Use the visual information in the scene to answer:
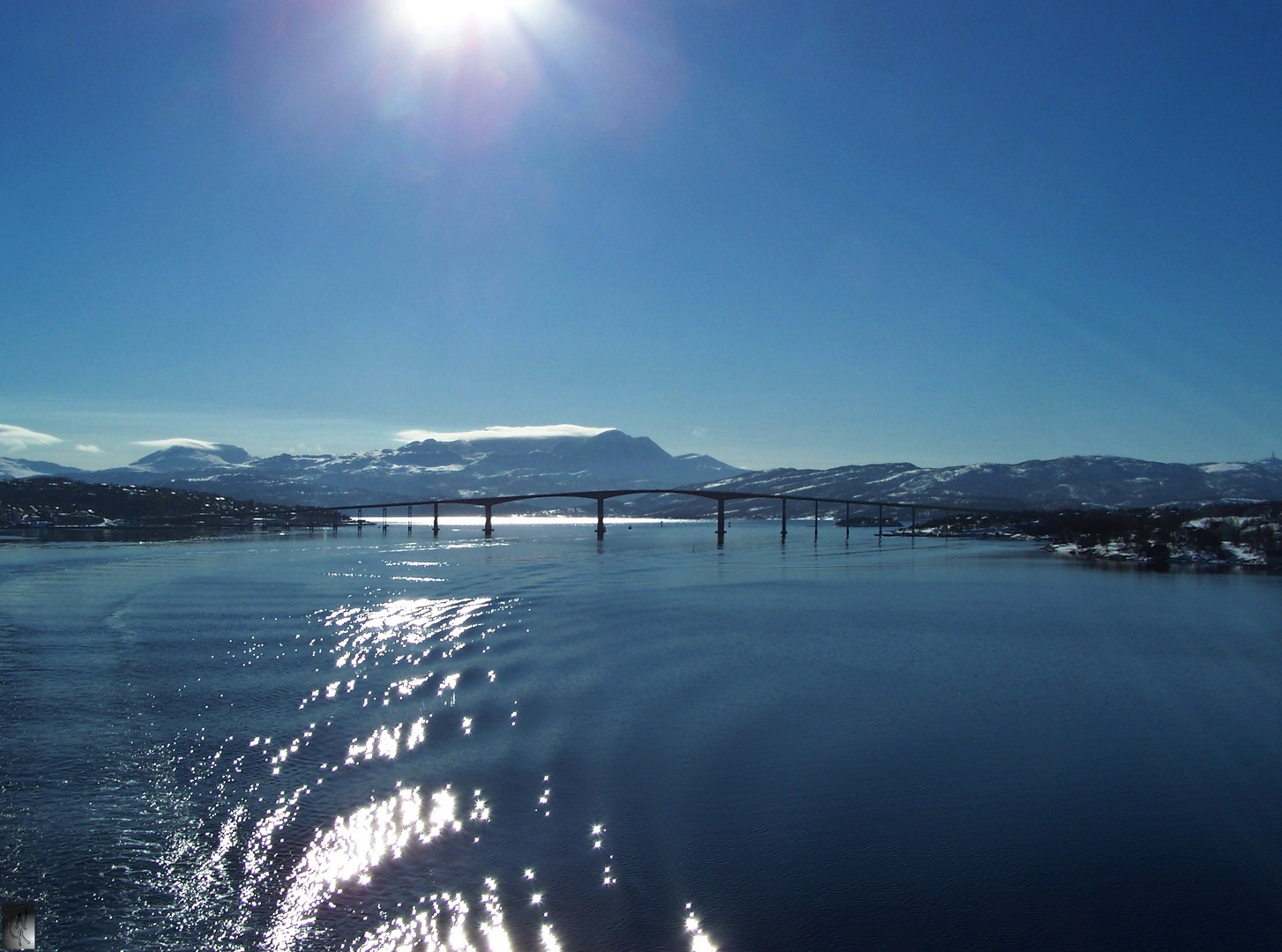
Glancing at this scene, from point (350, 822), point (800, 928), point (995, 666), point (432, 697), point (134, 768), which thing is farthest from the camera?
point (995, 666)

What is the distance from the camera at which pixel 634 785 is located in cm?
1327

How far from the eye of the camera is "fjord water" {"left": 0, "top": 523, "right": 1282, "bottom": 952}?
9266mm

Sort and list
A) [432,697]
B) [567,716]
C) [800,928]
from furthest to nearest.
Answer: [432,697]
[567,716]
[800,928]

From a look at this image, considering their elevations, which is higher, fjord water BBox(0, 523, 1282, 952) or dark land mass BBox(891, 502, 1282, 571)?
dark land mass BBox(891, 502, 1282, 571)

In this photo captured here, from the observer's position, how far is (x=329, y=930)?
8.78 m

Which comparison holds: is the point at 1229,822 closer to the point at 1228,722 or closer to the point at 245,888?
the point at 1228,722

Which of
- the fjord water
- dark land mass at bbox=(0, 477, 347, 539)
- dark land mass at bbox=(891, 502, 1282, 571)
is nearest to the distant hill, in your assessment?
dark land mass at bbox=(0, 477, 347, 539)

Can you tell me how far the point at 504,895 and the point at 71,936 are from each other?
14.1 ft

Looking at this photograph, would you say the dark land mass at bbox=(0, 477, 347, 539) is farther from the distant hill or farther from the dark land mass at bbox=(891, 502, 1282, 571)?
the dark land mass at bbox=(891, 502, 1282, 571)

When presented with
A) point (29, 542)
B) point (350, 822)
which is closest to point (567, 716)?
point (350, 822)

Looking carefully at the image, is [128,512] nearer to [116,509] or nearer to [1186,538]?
[116,509]

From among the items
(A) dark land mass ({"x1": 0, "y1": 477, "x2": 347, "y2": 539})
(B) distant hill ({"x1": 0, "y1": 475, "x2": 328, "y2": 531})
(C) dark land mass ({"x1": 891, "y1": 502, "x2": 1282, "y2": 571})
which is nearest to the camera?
(C) dark land mass ({"x1": 891, "y1": 502, "x2": 1282, "y2": 571})

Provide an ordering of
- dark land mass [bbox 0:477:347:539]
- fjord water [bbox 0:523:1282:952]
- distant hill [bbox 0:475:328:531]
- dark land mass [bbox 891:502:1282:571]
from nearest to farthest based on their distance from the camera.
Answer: fjord water [bbox 0:523:1282:952], dark land mass [bbox 891:502:1282:571], dark land mass [bbox 0:477:347:539], distant hill [bbox 0:475:328:531]

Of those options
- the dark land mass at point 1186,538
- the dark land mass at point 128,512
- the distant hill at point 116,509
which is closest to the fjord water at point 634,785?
the dark land mass at point 1186,538
